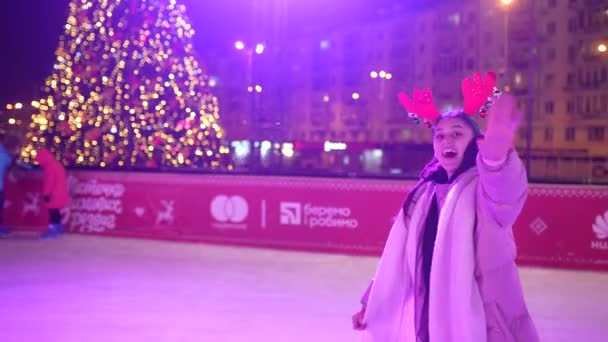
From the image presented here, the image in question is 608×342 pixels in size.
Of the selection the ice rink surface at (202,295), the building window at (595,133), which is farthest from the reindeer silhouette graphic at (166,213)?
the building window at (595,133)

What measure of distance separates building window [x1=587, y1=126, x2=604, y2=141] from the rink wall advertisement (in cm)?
2439

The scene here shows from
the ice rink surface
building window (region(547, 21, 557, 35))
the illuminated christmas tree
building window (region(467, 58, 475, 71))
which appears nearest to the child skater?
the ice rink surface

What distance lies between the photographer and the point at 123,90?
13164mm

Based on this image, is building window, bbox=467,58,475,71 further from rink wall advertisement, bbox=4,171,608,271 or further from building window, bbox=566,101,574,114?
rink wall advertisement, bbox=4,171,608,271

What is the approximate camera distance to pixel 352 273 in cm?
917

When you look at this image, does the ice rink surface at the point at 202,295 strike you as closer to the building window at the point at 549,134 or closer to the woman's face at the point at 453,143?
the woman's face at the point at 453,143

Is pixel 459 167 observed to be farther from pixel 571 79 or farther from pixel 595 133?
pixel 571 79

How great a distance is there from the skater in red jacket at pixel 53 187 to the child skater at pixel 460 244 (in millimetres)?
9185

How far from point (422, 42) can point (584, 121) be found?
13120 mm

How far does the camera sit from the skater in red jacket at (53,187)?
11.6m

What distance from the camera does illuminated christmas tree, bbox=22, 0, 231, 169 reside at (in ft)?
42.9

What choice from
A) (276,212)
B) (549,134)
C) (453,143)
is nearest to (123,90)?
(276,212)

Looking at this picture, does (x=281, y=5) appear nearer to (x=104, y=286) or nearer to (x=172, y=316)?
Answer: (x=104, y=286)

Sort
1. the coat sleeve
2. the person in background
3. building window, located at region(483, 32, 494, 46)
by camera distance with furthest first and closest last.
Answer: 1. building window, located at region(483, 32, 494, 46)
2. the person in background
3. the coat sleeve
